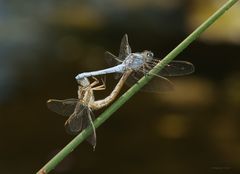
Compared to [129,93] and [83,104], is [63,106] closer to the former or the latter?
[83,104]

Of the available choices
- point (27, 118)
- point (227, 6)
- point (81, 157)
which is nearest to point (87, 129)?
point (227, 6)

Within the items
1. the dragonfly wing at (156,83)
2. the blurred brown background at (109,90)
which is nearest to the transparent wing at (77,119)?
the dragonfly wing at (156,83)

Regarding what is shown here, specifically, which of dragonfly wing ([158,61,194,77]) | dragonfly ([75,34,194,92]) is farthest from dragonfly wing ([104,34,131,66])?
dragonfly wing ([158,61,194,77])

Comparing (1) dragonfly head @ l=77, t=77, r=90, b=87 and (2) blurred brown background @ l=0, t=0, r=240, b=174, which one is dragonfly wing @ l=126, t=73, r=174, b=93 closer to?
(1) dragonfly head @ l=77, t=77, r=90, b=87

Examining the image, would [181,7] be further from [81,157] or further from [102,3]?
[81,157]

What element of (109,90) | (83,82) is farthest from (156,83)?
(109,90)

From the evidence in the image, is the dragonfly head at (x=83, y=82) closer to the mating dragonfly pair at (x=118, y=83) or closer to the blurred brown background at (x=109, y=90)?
the mating dragonfly pair at (x=118, y=83)

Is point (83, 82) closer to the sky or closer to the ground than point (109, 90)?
closer to the sky
